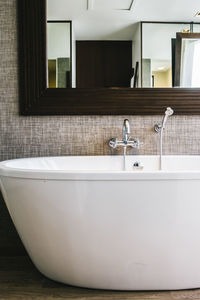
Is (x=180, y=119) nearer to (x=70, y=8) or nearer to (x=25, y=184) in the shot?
(x=70, y=8)

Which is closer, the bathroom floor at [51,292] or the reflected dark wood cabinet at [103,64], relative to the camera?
the bathroom floor at [51,292]

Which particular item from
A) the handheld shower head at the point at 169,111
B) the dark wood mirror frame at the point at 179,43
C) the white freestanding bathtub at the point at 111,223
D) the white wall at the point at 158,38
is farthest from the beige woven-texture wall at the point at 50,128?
the white freestanding bathtub at the point at 111,223

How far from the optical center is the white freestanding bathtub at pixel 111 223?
42.1 inches

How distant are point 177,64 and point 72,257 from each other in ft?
4.18

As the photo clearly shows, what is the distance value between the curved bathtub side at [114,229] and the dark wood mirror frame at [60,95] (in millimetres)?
707

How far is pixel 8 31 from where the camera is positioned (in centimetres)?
176

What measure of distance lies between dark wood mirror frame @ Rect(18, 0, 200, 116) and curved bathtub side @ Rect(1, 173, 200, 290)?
71 centimetres

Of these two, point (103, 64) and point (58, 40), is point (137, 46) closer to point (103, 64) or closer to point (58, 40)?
point (103, 64)

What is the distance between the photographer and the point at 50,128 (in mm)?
1769

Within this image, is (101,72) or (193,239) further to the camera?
(101,72)

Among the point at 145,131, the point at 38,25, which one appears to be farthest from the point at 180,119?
the point at 38,25

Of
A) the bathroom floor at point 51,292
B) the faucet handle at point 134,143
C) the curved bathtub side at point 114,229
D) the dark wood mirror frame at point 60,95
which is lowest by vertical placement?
the bathroom floor at point 51,292

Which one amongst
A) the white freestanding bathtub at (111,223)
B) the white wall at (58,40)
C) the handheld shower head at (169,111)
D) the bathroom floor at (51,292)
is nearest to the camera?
the white freestanding bathtub at (111,223)

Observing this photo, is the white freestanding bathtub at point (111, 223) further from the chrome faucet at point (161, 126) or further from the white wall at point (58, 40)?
the white wall at point (58, 40)
